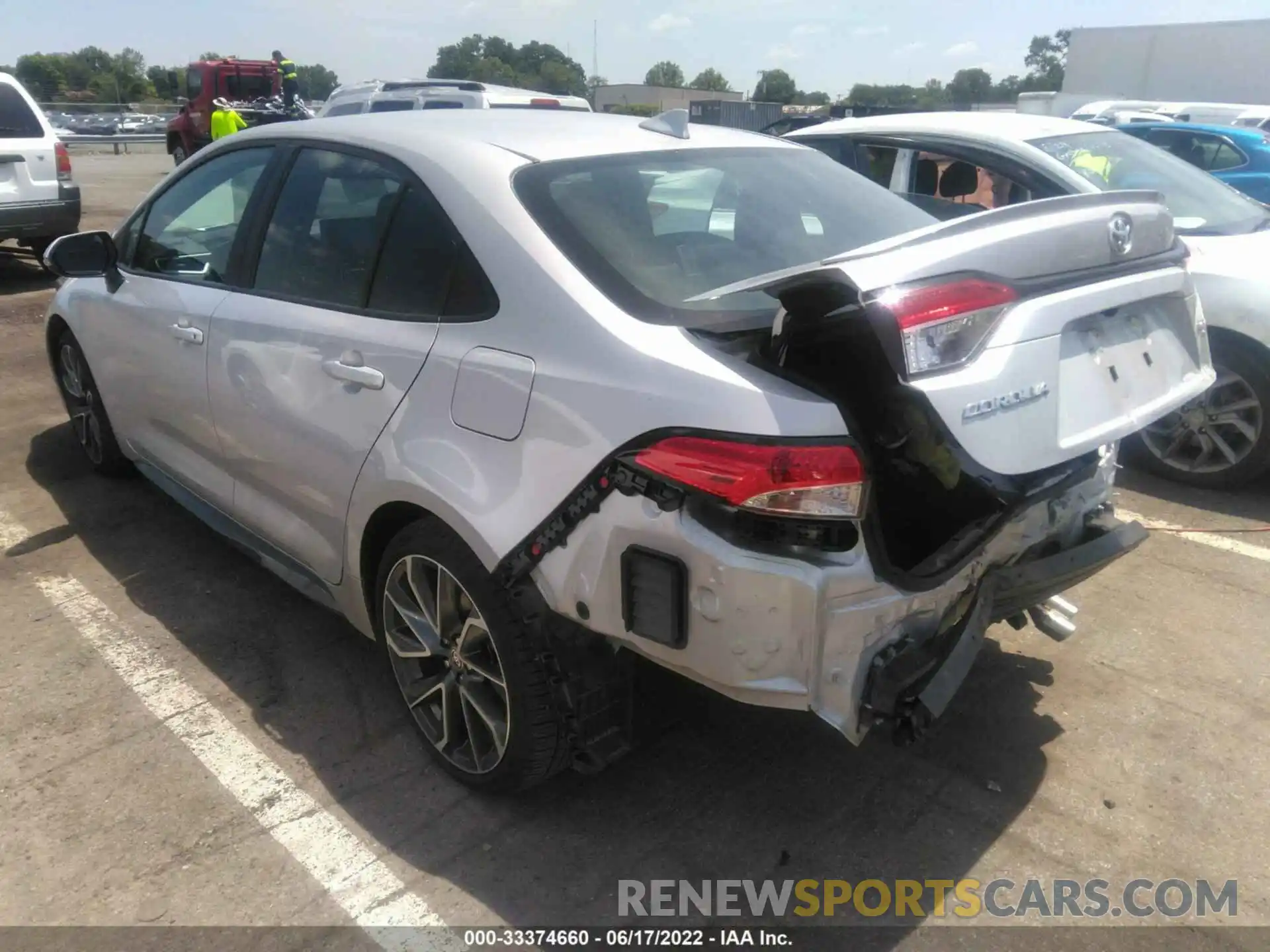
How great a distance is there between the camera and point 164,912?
2408 mm

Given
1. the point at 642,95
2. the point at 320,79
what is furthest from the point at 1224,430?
the point at 320,79

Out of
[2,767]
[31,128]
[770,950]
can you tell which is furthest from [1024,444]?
[31,128]

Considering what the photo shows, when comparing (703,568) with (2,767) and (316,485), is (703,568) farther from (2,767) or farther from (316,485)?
(2,767)

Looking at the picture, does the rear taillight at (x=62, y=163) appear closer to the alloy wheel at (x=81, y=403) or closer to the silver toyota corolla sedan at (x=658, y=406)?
the alloy wheel at (x=81, y=403)

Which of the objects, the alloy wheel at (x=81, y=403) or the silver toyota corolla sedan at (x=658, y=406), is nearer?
the silver toyota corolla sedan at (x=658, y=406)

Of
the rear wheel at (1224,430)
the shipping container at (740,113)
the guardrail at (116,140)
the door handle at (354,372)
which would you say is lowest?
the guardrail at (116,140)

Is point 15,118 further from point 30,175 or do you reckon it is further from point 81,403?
point 81,403

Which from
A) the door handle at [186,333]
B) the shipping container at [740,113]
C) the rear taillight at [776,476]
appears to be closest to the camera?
the rear taillight at [776,476]

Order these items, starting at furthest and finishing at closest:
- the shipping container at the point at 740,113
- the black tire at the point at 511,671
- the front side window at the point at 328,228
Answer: the shipping container at the point at 740,113, the front side window at the point at 328,228, the black tire at the point at 511,671

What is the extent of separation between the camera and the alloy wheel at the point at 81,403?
187 inches

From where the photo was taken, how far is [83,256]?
403cm

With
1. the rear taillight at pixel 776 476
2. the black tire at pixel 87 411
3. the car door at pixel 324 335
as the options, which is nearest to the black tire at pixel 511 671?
the car door at pixel 324 335

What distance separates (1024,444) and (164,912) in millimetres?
2288

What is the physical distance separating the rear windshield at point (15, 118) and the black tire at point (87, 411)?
18.1 ft
